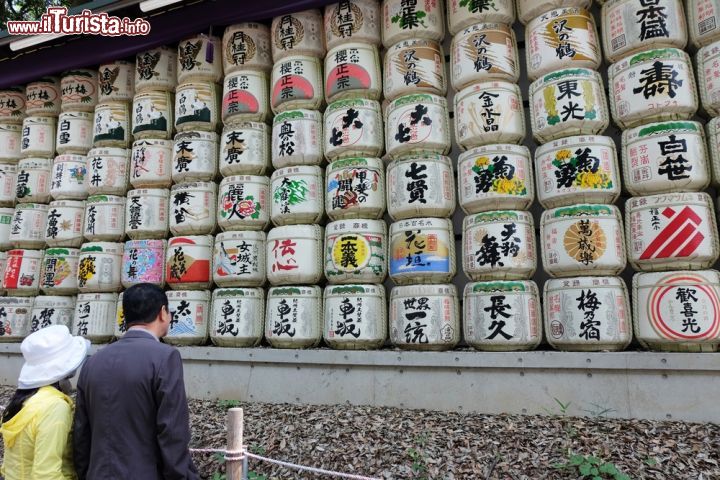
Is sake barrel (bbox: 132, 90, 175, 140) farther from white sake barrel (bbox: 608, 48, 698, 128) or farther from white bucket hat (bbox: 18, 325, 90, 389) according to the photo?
white sake barrel (bbox: 608, 48, 698, 128)

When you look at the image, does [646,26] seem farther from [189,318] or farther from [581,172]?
[189,318]

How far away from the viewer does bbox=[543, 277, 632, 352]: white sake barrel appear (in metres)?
4.10

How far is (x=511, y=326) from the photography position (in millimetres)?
4383

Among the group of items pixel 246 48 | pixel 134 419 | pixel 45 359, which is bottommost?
pixel 134 419

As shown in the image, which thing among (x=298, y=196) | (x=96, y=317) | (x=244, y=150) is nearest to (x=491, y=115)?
(x=298, y=196)

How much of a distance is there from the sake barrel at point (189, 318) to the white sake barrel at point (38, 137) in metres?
3.22

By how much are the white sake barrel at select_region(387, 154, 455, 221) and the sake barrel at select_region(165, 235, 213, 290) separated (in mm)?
2175

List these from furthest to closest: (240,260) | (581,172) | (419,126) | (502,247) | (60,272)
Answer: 1. (60,272)
2. (240,260)
3. (419,126)
4. (502,247)
5. (581,172)

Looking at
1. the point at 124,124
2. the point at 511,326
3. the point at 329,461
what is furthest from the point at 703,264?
the point at 124,124

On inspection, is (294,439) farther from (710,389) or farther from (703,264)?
(703,264)

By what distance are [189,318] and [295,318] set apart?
129cm

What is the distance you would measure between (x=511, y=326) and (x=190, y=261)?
3.44 m

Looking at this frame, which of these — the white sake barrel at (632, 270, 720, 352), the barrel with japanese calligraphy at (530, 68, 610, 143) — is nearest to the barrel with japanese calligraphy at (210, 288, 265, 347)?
the barrel with japanese calligraphy at (530, 68, 610, 143)

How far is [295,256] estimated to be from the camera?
5242 mm
